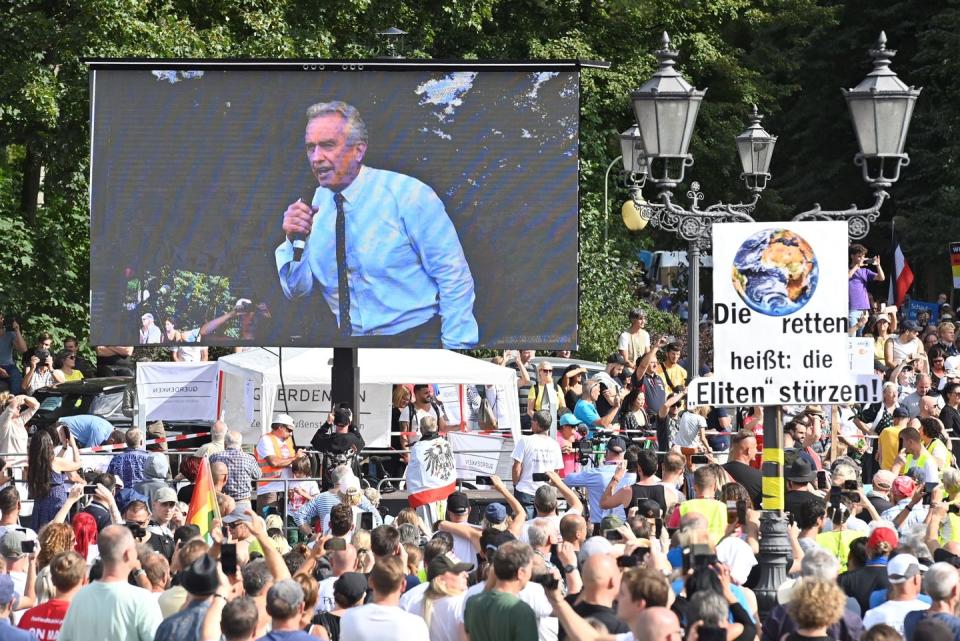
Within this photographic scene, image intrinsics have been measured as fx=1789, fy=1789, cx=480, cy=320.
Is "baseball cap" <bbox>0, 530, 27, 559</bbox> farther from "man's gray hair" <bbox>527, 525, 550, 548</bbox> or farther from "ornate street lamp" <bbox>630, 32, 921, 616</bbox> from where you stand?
"ornate street lamp" <bbox>630, 32, 921, 616</bbox>

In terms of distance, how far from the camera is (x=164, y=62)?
743 inches

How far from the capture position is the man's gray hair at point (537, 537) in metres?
10.9

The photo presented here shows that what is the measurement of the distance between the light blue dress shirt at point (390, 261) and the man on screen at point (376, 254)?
11 millimetres

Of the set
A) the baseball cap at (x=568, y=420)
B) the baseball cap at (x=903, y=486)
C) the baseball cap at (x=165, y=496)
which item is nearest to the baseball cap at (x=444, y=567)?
the baseball cap at (x=165, y=496)

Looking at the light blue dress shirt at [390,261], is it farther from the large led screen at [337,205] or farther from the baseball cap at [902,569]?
the baseball cap at [902,569]

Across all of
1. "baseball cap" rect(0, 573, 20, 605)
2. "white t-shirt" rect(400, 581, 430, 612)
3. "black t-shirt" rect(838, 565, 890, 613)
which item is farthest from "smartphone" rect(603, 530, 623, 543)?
"baseball cap" rect(0, 573, 20, 605)

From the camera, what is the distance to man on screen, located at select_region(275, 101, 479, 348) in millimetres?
18812

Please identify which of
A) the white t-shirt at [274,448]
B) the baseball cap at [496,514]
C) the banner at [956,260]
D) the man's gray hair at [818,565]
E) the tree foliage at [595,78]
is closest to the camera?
the man's gray hair at [818,565]

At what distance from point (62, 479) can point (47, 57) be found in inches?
501

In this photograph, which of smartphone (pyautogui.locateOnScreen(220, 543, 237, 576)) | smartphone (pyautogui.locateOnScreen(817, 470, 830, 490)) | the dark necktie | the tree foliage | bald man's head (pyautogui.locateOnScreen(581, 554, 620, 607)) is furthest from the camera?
the tree foliage

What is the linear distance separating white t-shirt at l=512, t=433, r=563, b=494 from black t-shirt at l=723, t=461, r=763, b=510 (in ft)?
6.34

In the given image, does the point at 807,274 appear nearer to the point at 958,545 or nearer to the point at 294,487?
the point at 958,545

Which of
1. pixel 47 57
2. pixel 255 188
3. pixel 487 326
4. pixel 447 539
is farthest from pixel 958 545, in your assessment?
pixel 47 57

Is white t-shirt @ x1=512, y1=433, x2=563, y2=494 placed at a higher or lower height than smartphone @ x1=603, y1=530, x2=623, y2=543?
higher
